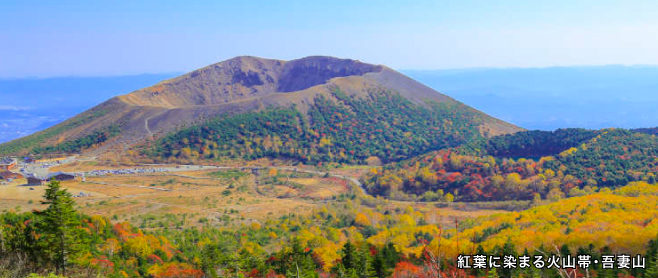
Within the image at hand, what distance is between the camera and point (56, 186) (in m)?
21.9

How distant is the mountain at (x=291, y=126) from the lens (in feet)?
320

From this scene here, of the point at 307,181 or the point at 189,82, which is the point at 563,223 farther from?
the point at 189,82

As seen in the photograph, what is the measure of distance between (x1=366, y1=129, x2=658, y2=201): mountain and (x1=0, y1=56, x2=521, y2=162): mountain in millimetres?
22831

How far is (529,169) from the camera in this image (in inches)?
2616

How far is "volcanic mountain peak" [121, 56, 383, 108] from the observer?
496 ft

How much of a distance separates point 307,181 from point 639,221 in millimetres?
53501

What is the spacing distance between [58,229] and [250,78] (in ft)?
487

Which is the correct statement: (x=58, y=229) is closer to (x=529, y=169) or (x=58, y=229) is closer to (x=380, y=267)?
(x=380, y=267)

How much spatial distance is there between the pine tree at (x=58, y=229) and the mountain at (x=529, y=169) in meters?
52.4

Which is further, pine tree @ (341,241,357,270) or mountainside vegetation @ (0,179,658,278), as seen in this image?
pine tree @ (341,241,357,270)

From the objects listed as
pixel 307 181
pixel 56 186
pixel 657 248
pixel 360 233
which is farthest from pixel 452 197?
pixel 56 186

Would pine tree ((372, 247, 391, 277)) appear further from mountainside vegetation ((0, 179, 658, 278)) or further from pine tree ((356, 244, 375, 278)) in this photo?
pine tree ((356, 244, 375, 278))

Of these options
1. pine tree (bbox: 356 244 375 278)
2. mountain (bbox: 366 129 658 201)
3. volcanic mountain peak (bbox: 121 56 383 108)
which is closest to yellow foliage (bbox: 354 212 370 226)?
mountain (bbox: 366 129 658 201)

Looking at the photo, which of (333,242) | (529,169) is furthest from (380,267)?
(529,169)
